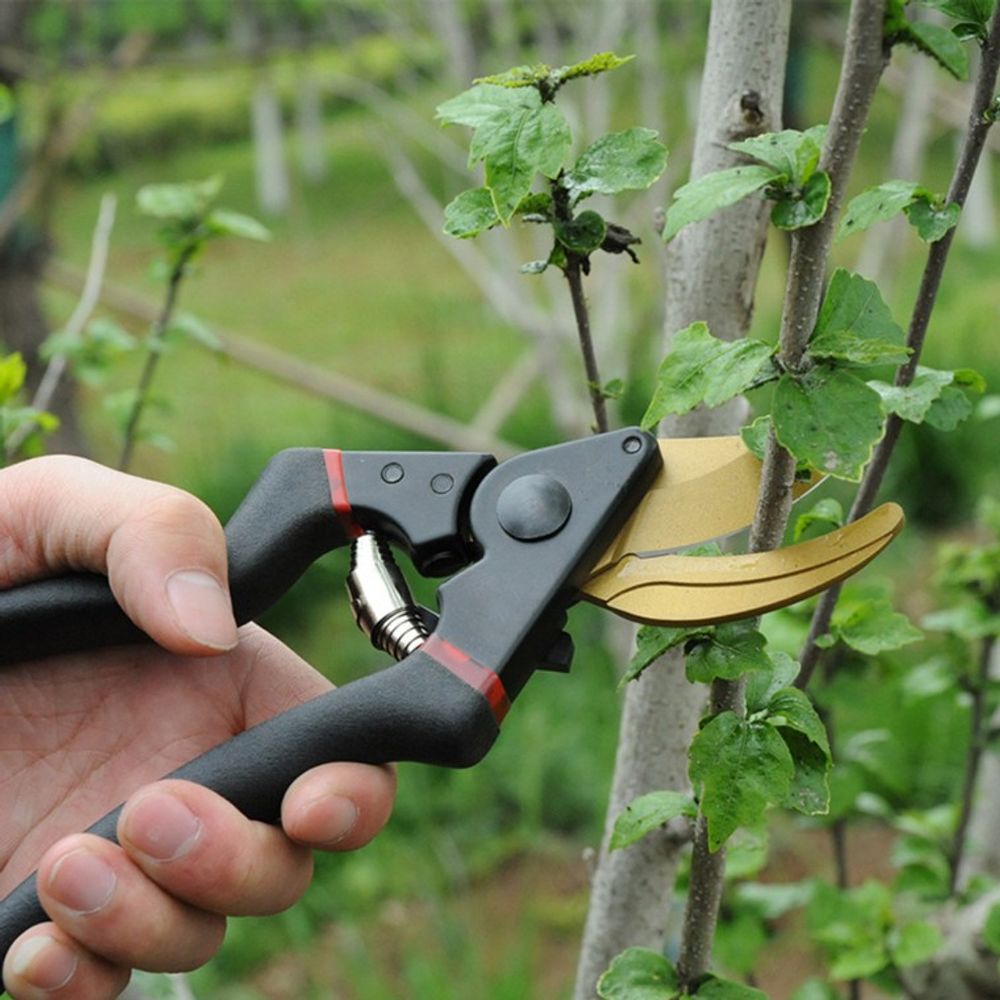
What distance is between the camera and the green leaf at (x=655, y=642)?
2.82ft

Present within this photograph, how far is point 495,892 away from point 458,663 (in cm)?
171

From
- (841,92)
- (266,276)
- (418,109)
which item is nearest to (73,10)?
(841,92)

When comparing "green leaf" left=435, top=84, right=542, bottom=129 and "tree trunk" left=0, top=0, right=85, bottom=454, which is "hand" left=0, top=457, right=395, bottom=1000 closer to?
"green leaf" left=435, top=84, right=542, bottom=129

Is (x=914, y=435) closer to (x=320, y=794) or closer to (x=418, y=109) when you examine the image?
(x=320, y=794)

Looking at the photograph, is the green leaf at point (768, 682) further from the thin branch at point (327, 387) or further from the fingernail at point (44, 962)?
the thin branch at point (327, 387)

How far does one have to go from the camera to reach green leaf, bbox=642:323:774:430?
730mm

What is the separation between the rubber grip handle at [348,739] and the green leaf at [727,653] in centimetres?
17

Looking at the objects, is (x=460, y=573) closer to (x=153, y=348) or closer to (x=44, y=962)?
(x=44, y=962)

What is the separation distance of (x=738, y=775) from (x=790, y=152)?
14.3 inches

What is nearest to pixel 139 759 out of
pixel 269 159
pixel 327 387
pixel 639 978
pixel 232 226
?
pixel 639 978

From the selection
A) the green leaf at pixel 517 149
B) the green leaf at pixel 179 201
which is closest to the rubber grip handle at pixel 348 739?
the green leaf at pixel 517 149

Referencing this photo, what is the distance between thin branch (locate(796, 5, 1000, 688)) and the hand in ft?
1.22

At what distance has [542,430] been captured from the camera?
3.62 metres

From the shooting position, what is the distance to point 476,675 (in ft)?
3.08
